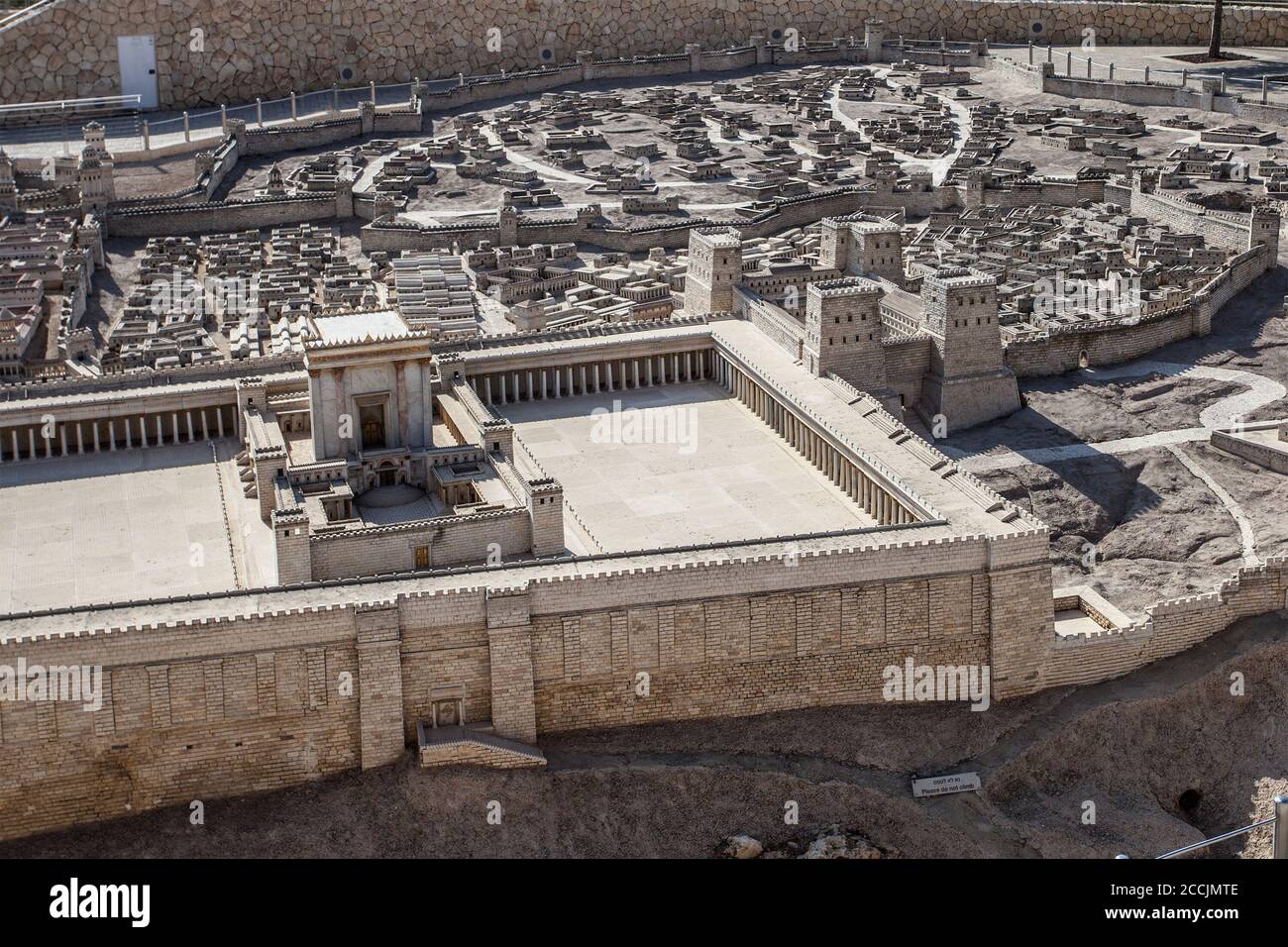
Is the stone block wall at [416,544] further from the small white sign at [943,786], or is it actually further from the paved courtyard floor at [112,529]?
the small white sign at [943,786]

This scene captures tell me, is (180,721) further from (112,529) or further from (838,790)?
(838,790)

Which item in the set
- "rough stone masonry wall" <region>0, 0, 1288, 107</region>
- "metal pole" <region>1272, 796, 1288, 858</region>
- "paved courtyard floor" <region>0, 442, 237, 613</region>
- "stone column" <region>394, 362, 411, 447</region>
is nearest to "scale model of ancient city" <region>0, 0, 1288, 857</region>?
"stone column" <region>394, 362, 411, 447</region>

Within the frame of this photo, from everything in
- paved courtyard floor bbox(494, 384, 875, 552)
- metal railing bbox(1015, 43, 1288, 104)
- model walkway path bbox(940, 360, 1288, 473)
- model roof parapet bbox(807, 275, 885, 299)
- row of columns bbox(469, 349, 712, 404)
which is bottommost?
model walkway path bbox(940, 360, 1288, 473)

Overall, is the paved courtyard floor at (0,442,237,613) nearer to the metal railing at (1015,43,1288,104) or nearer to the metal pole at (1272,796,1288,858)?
the metal pole at (1272,796,1288,858)

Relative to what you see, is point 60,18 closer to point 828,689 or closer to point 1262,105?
point 1262,105

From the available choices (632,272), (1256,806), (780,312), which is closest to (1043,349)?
A: (780,312)

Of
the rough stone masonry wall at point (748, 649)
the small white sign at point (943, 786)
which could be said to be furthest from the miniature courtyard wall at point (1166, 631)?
the small white sign at point (943, 786)
